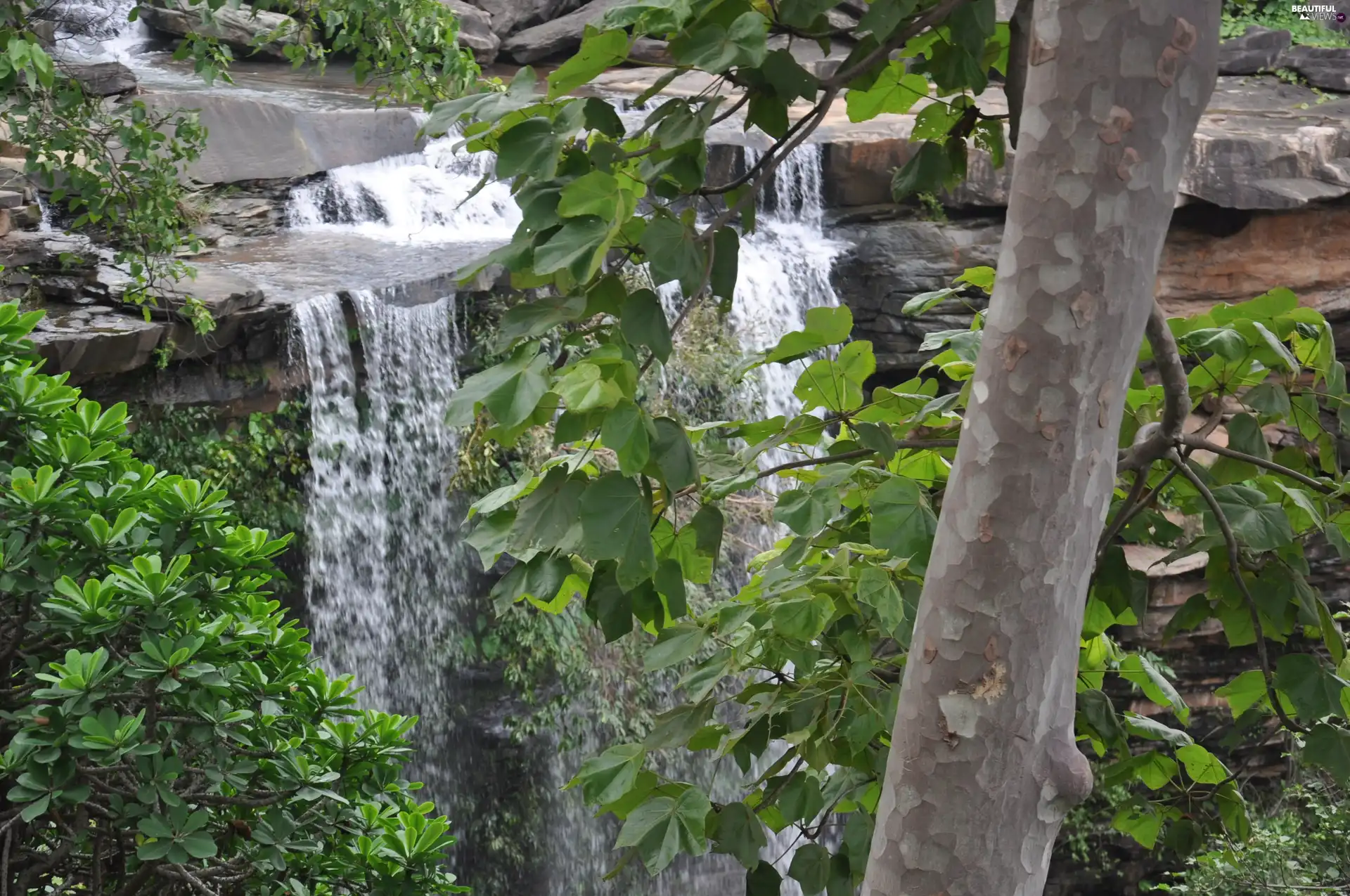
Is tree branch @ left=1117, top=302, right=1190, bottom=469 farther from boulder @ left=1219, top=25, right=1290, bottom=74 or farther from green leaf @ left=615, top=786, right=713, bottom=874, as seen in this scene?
boulder @ left=1219, top=25, right=1290, bottom=74

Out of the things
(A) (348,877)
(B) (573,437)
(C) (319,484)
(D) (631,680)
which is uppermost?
(B) (573,437)

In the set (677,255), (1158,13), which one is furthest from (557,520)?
(1158,13)

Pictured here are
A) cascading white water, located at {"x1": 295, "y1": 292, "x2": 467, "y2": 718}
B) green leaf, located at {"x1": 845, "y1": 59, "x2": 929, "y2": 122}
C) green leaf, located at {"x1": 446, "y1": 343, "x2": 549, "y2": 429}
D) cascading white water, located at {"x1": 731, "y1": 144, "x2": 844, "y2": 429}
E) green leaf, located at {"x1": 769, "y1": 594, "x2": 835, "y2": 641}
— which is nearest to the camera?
green leaf, located at {"x1": 446, "y1": 343, "x2": 549, "y2": 429}

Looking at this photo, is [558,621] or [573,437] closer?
[573,437]

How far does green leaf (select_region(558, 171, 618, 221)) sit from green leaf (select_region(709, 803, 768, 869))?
90 centimetres

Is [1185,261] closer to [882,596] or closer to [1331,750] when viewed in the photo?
[1331,750]

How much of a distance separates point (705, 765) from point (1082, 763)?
7.26m

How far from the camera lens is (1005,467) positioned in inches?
49.6

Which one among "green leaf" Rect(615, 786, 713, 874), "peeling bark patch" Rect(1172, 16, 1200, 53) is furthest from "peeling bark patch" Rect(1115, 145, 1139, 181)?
"green leaf" Rect(615, 786, 713, 874)

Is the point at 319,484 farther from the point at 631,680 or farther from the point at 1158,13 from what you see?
the point at 1158,13

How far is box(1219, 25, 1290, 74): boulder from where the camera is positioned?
498 inches

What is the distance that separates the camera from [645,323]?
1.33 m

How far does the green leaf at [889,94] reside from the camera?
6.33ft

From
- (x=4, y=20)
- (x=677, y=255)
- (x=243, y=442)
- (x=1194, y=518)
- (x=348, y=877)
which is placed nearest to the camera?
(x=677, y=255)
